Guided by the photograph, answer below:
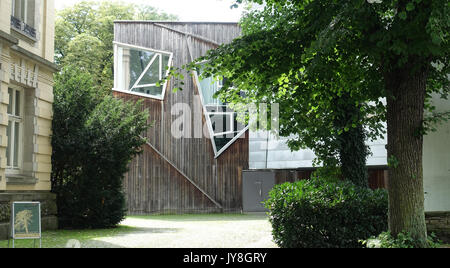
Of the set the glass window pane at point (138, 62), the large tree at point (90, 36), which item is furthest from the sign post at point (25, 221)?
the large tree at point (90, 36)

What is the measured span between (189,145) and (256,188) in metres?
4.23

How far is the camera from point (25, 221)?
388 inches

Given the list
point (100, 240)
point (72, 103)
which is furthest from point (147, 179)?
point (100, 240)

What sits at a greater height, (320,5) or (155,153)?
(320,5)

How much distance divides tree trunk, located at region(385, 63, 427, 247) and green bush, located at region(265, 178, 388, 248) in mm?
2429

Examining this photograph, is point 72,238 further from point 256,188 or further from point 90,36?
point 90,36

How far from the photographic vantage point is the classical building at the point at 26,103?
12.5 metres

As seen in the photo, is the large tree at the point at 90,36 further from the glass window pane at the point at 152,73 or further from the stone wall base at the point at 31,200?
the stone wall base at the point at 31,200

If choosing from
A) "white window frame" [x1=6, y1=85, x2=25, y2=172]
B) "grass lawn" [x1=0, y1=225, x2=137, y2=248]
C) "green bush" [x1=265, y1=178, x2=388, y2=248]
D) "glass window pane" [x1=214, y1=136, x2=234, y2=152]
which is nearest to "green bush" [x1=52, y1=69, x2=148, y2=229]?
"grass lawn" [x1=0, y1=225, x2=137, y2=248]

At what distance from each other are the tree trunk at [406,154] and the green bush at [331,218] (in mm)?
2429

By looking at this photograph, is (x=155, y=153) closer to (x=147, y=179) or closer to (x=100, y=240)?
(x=147, y=179)

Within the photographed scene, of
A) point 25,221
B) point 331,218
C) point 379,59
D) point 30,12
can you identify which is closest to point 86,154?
point 30,12

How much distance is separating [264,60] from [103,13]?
28990 mm
